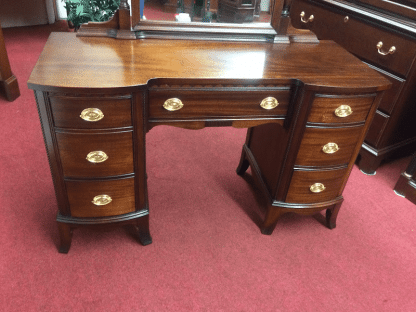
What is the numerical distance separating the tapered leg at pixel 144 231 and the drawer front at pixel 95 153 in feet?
0.97

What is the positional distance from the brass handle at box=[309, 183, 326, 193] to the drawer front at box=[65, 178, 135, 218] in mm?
823

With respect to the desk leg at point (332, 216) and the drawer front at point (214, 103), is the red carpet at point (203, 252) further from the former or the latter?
the drawer front at point (214, 103)

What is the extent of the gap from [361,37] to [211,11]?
40.6 inches

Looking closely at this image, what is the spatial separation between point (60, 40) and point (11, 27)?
9.22 ft

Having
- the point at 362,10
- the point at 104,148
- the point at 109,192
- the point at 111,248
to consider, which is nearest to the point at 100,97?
the point at 104,148

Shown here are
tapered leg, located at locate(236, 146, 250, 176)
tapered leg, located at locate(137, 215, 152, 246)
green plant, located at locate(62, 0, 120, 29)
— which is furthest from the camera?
green plant, located at locate(62, 0, 120, 29)

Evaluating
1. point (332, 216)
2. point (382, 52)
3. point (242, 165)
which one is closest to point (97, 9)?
point (242, 165)

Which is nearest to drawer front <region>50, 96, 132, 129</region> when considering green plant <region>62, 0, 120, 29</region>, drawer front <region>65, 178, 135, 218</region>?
drawer front <region>65, 178, 135, 218</region>

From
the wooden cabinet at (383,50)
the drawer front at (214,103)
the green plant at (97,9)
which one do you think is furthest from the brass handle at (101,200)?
the green plant at (97,9)

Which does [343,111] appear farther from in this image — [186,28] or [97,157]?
[97,157]

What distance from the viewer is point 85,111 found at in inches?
48.1

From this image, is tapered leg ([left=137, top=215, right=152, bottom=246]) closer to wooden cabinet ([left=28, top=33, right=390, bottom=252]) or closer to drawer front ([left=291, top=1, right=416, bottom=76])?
wooden cabinet ([left=28, top=33, right=390, bottom=252])

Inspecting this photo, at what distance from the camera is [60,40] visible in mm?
1500

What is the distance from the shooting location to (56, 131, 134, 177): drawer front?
4.23 feet
